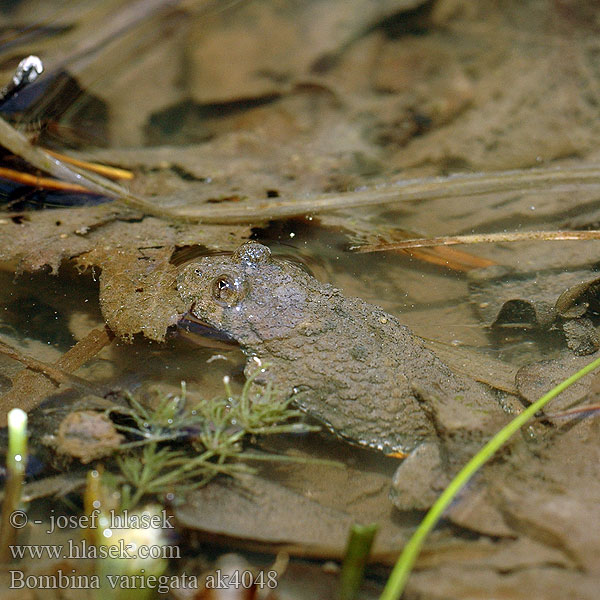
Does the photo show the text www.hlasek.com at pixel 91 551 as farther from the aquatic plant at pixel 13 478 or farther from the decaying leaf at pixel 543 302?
the decaying leaf at pixel 543 302

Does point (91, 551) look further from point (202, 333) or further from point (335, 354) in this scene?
point (335, 354)

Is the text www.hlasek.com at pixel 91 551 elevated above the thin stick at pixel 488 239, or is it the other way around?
the thin stick at pixel 488 239

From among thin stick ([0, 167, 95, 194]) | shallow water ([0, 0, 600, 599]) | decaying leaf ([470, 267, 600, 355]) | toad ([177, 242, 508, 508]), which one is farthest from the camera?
thin stick ([0, 167, 95, 194])

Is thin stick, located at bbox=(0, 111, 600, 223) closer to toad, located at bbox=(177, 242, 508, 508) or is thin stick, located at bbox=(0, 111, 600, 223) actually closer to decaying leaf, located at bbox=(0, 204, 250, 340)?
decaying leaf, located at bbox=(0, 204, 250, 340)

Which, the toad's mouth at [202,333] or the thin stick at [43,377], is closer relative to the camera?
the thin stick at [43,377]

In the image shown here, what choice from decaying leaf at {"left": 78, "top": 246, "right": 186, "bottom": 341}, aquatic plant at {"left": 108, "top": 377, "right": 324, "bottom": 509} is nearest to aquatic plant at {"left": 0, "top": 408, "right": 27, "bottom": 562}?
aquatic plant at {"left": 108, "top": 377, "right": 324, "bottom": 509}

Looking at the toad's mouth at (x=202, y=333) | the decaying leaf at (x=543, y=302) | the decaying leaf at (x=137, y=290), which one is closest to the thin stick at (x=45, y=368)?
the decaying leaf at (x=137, y=290)

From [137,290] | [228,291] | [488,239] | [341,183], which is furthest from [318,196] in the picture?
[137,290]

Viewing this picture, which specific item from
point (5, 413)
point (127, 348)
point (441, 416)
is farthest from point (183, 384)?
point (441, 416)
